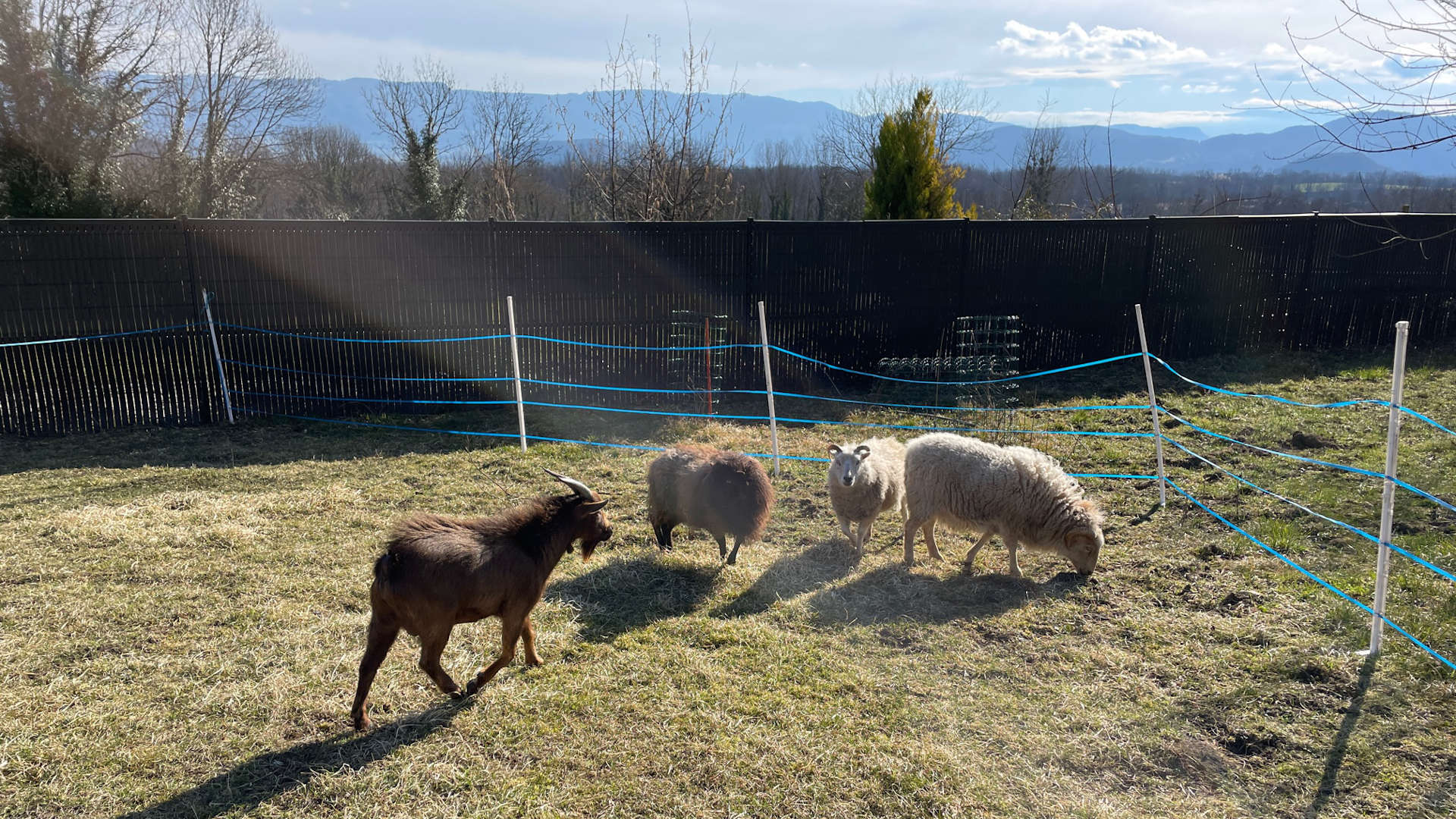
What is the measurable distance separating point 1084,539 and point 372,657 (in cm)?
497

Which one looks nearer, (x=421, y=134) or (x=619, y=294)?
(x=619, y=294)

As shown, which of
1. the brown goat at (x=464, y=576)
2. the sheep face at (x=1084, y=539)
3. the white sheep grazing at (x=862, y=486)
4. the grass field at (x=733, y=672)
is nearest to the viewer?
the grass field at (x=733, y=672)

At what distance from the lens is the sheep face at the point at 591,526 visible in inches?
184

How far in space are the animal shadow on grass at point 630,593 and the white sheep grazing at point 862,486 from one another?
125 cm

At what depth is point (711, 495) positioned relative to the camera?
249 inches

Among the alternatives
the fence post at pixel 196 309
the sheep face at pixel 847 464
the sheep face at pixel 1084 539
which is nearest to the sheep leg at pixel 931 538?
the sheep face at pixel 847 464

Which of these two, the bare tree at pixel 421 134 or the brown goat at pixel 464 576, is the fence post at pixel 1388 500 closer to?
the brown goat at pixel 464 576

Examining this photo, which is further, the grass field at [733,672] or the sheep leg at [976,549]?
the sheep leg at [976,549]

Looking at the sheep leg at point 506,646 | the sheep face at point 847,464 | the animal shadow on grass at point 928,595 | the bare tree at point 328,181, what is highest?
the bare tree at point 328,181

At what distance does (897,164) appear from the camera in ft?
54.9

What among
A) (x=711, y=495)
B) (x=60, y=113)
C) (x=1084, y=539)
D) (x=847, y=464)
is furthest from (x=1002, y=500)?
(x=60, y=113)

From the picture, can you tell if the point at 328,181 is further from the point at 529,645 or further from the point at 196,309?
the point at 529,645

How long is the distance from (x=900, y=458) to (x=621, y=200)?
15125mm

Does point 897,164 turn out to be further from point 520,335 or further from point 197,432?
point 197,432
